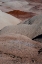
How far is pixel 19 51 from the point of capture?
1653 millimetres

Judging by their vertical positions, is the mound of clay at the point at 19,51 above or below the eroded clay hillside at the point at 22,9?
above

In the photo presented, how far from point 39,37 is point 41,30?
0.67 ft

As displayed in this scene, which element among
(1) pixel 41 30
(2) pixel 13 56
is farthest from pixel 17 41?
(1) pixel 41 30

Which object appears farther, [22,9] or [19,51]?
[22,9]

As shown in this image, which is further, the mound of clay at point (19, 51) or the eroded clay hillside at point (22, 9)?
the eroded clay hillside at point (22, 9)

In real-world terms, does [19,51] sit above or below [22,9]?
above

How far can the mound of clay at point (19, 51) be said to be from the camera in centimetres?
156

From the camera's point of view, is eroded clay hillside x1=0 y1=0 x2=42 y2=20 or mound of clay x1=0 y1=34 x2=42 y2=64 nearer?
mound of clay x1=0 y1=34 x2=42 y2=64

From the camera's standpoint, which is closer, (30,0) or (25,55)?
(25,55)

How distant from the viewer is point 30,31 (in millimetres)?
2406

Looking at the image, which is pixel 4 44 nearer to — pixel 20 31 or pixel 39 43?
pixel 39 43

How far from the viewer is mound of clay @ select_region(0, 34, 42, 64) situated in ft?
5.12

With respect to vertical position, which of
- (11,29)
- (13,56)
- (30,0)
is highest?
(13,56)

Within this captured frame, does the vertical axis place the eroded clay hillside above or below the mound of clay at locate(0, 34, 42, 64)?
below
